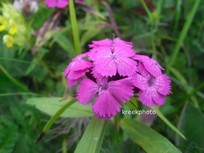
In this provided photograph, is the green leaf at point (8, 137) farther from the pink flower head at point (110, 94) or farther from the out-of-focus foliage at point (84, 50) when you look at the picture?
the pink flower head at point (110, 94)

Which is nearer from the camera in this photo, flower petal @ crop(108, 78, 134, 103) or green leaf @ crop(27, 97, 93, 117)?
flower petal @ crop(108, 78, 134, 103)

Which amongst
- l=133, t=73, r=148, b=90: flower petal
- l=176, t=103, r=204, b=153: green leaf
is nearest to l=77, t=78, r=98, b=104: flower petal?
l=133, t=73, r=148, b=90: flower petal

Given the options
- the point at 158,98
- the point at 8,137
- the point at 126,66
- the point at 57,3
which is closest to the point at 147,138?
the point at 158,98

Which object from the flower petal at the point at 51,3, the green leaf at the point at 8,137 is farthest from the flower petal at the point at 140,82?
the flower petal at the point at 51,3

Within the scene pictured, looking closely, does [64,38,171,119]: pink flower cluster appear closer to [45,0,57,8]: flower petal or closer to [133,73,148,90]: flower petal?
[133,73,148,90]: flower petal

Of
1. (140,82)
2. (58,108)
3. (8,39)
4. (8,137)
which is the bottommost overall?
(8,137)

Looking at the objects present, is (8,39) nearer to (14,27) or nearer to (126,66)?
(14,27)

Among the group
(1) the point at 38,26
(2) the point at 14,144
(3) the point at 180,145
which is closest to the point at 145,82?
(3) the point at 180,145
